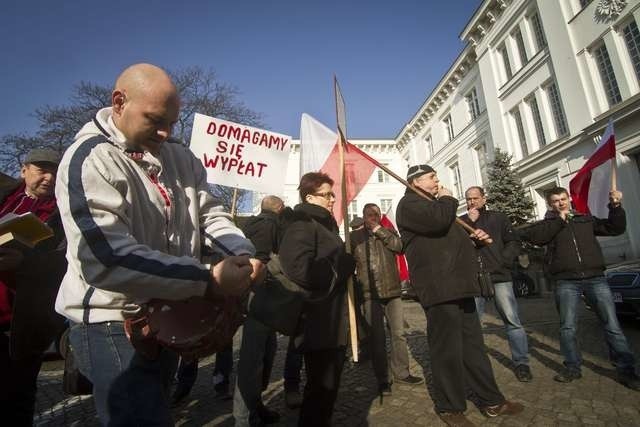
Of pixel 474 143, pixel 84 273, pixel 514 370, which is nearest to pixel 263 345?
pixel 84 273

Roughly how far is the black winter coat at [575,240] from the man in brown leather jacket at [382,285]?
1622mm

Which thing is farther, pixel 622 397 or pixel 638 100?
pixel 638 100

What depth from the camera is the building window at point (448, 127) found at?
27878 mm

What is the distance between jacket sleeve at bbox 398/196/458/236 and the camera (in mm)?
3115

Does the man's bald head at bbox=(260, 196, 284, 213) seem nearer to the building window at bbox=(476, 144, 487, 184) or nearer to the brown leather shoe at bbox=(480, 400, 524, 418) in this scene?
the brown leather shoe at bbox=(480, 400, 524, 418)

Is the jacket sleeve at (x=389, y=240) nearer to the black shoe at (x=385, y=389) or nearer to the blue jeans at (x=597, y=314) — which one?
the black shoe at (x=385, y=389)

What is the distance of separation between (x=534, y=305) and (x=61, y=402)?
9817 millimetres

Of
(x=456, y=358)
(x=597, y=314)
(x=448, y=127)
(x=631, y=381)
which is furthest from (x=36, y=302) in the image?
(x=448, y=127)

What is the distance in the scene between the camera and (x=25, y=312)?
1895 millimetres

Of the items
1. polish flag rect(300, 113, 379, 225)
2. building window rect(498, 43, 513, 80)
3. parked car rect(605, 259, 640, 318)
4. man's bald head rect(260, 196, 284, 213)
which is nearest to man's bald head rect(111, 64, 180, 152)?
polish flag rect(300, 113, 379, 225)

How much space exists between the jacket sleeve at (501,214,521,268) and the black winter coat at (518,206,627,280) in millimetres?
152

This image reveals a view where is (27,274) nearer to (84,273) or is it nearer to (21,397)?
(21,397)

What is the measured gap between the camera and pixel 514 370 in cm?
414

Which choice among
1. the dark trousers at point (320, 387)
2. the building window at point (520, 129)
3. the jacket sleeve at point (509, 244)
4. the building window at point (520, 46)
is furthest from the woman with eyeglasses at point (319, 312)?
the building window at point (520, 46)
